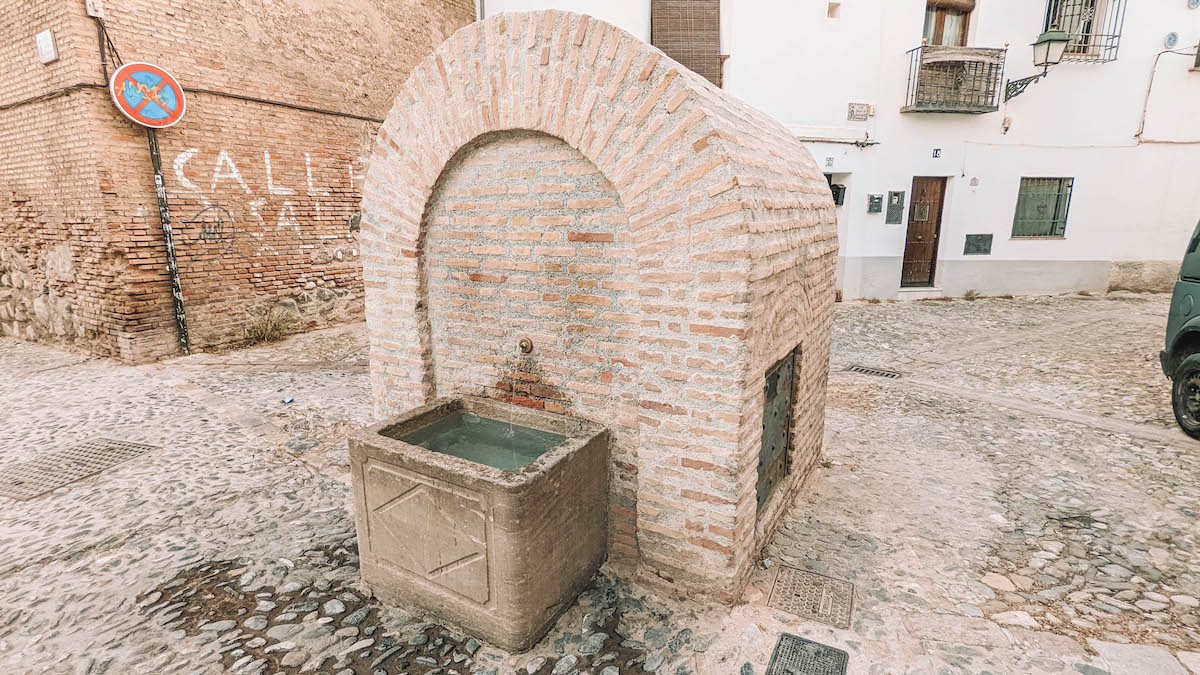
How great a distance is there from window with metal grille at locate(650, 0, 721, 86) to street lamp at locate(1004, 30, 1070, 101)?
640cm

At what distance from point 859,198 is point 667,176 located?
11245mm

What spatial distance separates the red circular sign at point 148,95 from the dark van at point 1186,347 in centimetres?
1199

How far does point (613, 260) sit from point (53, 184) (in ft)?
29.6

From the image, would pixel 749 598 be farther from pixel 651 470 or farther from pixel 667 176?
pixel 667 176

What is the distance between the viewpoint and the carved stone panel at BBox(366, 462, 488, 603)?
278 cm

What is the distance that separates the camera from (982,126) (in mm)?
12531

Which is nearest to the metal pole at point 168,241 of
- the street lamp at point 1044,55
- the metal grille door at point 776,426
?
the metal grille door at point 776,426

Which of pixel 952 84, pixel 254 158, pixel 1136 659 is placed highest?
pixel 952 84

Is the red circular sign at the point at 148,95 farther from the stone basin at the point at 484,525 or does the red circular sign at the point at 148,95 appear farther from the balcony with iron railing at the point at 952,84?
the balcony with iron railing at the point at 952,84

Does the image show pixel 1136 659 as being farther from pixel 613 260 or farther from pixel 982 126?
pixel 982 126

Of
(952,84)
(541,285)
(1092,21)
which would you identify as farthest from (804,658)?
(1092,21)

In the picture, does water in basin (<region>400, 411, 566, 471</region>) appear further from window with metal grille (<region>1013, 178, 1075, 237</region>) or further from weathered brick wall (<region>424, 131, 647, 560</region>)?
window with metal grille (<region>1013, 178, 1075, 237</region>)

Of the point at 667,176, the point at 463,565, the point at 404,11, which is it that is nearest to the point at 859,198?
the point at 404,11

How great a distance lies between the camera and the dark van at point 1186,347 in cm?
551
